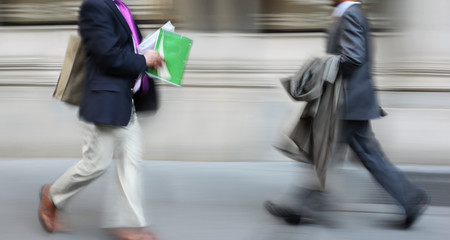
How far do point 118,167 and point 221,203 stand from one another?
1.28 metres

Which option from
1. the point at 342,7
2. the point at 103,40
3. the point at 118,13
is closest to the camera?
the point at 103,40

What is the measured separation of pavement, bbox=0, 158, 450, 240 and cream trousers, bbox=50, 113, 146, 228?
0.38m

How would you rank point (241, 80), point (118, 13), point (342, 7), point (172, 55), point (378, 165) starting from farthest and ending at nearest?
point (241, 80), point (378, 165), point (342, 7), point (172, 55), point (118, 13)

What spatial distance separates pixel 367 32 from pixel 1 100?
4.23m

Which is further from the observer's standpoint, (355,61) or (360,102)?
(360,102)

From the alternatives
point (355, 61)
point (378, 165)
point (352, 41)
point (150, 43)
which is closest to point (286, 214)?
point (378, 165)

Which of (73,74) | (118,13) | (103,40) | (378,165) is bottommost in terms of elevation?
(378,165)

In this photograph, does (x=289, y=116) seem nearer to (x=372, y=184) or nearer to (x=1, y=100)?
(x=372, y=184)

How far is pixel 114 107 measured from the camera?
11.4 feet

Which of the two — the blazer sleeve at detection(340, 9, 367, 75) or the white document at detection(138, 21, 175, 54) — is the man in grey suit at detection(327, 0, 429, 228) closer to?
the blazer sleeve at detection(340, 9, 367, 75)

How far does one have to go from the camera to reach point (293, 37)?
247 inches

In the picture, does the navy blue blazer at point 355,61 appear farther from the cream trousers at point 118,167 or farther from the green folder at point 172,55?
the cream trousers at point 118,167

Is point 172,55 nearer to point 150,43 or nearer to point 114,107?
point 150,43

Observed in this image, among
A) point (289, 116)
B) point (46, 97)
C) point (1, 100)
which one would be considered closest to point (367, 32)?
point (289, 116)
